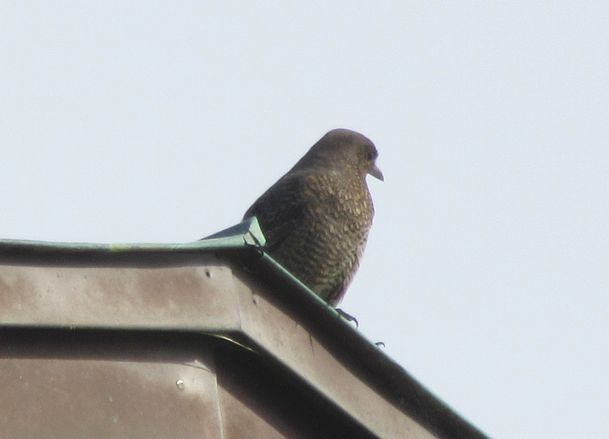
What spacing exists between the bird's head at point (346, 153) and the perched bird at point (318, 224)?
0.42 ft

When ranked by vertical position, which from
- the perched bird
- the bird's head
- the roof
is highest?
the roof

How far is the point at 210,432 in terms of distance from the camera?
13.2 ft

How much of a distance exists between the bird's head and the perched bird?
0.13 meters

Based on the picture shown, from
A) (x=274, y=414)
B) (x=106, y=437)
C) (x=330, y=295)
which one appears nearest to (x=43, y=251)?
(x=106, y=437)

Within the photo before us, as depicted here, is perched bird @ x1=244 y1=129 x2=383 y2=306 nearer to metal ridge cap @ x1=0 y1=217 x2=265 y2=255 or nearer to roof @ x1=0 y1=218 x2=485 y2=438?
roof @ x1=0 y1=218 x2=485 y2=438

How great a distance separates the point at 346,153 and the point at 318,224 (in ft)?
2.73

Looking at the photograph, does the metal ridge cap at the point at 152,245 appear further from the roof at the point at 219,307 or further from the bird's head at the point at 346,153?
the bird's head at the point at 346,153

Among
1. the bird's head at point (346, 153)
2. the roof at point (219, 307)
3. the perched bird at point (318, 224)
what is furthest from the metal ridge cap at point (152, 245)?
the bird's head at point (346, 153)

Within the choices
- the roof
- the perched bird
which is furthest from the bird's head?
the roof

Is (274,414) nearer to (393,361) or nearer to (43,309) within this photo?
(393,361)

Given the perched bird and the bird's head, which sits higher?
the bird's head

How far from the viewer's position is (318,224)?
7758 millimetres

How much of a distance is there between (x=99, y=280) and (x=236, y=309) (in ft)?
1.23

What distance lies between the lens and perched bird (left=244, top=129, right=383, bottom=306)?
770 cm
